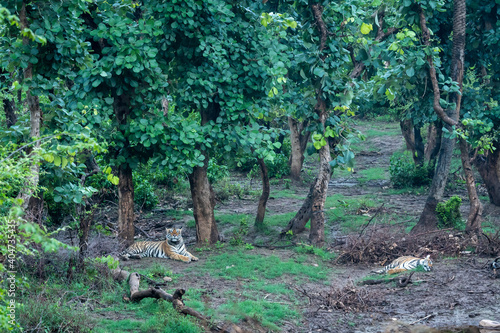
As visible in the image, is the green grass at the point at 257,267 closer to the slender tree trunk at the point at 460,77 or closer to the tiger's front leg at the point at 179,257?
the tiger's front leg at the point at 179,257

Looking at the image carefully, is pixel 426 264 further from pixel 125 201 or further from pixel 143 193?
pixel 143 193

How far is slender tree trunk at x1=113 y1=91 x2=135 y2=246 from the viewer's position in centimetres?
1012

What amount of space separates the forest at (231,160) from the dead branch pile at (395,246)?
4cm

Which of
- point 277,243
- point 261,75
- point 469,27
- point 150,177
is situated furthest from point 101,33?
point 469,27

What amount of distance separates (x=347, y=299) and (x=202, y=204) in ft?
15.3

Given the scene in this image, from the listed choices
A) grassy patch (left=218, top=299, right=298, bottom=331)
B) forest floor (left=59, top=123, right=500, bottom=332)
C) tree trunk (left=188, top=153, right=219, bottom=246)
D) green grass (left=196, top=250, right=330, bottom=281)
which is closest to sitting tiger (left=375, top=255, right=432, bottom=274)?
forest floor (left=59, top=123, right=500, bottom=332)

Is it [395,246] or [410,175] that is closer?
[395,246]

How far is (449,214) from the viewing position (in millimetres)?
11656

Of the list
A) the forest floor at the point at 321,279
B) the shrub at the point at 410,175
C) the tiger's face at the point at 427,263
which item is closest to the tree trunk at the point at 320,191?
the forest floor at the point at 321,279

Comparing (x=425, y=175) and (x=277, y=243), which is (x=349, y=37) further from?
(x=425, y=175)

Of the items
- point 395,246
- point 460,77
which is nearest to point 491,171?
point 460,77

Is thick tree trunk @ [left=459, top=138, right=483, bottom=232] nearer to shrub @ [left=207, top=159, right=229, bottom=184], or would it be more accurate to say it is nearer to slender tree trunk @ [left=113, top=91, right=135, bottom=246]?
slender tree trunk @ [left=113, top=91, right=135, bottom=246]

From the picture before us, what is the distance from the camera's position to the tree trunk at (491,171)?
44.4 ft

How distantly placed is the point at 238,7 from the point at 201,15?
1094mm
